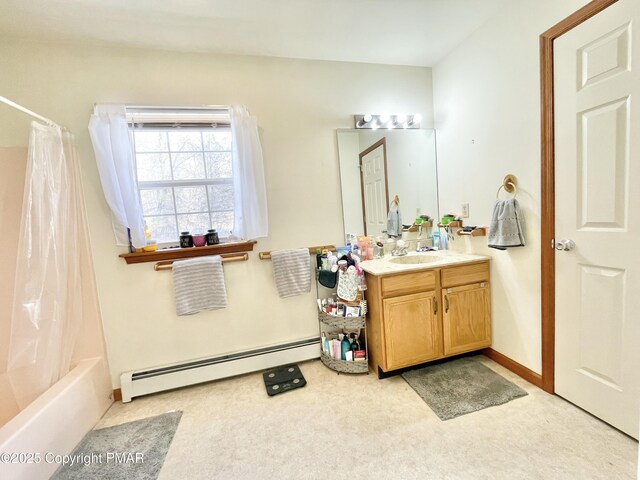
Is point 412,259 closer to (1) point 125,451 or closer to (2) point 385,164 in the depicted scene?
(2) point 385,164

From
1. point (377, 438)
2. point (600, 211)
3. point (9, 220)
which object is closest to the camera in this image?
point (600, 211)

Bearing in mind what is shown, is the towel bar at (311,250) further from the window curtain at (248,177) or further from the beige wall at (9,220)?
the beige wall at (9,220)

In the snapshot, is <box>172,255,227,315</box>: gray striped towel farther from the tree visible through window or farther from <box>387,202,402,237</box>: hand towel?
<box>387,202,402,237</box>: hand towel

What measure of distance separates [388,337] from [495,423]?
74 centimetres

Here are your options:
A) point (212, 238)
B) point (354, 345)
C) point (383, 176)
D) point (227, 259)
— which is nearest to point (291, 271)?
point (227, 259)

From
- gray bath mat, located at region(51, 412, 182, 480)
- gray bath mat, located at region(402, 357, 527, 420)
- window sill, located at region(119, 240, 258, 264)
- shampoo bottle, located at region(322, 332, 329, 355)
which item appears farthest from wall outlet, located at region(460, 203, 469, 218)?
gray bath mat, located at region(51, 412, 182, 480)

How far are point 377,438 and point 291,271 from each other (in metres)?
1.24

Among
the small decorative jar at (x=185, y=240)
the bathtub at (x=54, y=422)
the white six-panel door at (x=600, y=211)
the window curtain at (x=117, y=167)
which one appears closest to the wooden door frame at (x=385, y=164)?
the white six-panel door at (x=600, y=211)

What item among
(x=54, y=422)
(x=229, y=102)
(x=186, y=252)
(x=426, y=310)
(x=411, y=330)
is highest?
(x=229, y=102)

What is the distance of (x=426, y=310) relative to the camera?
2031 mm

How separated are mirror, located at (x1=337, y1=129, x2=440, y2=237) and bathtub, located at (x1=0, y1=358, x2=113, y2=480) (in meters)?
2.12

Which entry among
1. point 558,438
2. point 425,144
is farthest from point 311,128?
point 558,438

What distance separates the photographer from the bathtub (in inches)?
49.3

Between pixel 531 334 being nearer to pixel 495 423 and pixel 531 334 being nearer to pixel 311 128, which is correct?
pixel 495 423
